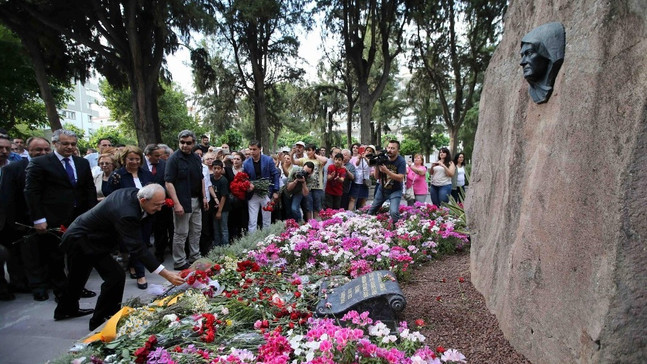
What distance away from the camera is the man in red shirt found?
26.2 ft

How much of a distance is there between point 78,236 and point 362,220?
149 inches

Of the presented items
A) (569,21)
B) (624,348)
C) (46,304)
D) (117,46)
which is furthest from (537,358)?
(117,46)

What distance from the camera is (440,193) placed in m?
8.09

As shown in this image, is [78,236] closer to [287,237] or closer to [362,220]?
[287,237]

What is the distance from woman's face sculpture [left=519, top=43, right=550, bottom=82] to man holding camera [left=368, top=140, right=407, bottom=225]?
3.74m

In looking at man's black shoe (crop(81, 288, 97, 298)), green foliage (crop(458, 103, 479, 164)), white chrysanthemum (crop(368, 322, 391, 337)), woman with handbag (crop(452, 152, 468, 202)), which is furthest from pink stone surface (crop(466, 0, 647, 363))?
green foliage (crop(458, 103, 479, 164))

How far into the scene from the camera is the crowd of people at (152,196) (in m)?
4.08

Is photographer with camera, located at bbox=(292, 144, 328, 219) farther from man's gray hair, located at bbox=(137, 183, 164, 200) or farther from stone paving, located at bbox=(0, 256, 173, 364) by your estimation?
man's gray hair, located at bbox=(137, 183, 164, 200)

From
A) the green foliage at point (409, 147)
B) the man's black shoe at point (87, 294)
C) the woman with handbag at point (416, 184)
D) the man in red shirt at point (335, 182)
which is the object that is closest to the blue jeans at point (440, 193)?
the woman with handbag at point (416, 184)

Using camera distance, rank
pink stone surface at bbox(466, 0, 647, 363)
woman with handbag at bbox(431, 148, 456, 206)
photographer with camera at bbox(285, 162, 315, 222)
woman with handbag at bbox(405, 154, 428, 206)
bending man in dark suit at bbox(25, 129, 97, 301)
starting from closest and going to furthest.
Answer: pink stone surface at bbox(466, 0, 647, 363) → bending man in dark suit at bbox(25, 129, 97, 301) → photographer with camera at bbox(285, 162, 315, 222) → woman with handbag at bbox(431, 148, 456, 206) → woman with handbag at bbox(405, 154, 428, 206)

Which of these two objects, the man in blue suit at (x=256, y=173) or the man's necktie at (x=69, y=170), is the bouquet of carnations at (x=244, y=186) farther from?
the man's necktie at (x=69, y=170)

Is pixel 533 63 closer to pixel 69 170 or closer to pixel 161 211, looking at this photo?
pixel 69 170

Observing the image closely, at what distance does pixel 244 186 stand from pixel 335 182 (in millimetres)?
2344

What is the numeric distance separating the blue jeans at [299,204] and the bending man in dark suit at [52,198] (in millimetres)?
3539
